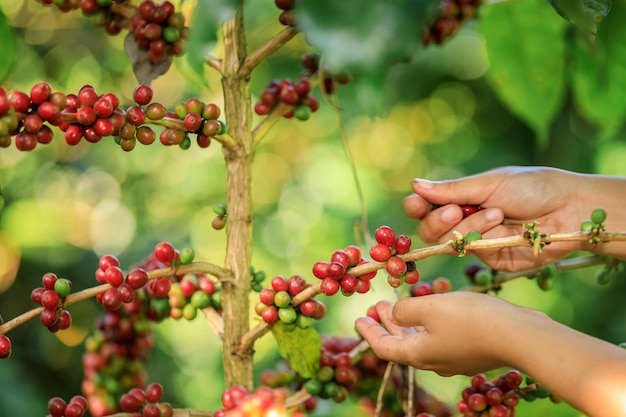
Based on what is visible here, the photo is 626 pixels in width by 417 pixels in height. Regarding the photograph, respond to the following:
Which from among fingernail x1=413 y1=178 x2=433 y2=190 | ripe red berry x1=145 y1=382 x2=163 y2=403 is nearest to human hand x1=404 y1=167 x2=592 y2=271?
fingernail x1=413 y1=178 x2=433 y2=190

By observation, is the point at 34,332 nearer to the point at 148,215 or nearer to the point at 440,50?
the point at 148,215

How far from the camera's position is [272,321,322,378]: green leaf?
2.88 ft

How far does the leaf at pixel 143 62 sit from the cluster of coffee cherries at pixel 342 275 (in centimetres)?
30

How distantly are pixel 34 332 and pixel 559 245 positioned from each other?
1.59m

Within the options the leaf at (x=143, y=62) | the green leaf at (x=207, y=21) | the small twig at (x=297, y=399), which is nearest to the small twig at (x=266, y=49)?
the leaf at (x=143, y=62)

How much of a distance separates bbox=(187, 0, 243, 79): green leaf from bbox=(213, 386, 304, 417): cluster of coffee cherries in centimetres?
38

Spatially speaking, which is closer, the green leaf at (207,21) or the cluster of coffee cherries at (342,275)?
the green leaf at (207,21)

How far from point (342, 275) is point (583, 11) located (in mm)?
348

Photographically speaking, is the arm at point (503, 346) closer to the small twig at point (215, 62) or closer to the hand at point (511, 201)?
the hand at point (511, 201)

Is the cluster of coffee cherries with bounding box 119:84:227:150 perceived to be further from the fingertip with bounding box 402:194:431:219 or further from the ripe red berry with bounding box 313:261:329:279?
the fingertip with bounding box 402:194:431:219

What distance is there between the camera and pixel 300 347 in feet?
2.94

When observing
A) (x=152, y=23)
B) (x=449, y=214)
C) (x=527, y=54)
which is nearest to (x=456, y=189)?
(x=449, y=214)

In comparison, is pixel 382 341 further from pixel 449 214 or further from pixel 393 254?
pixel 449 214

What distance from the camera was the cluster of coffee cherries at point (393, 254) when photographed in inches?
29.8
